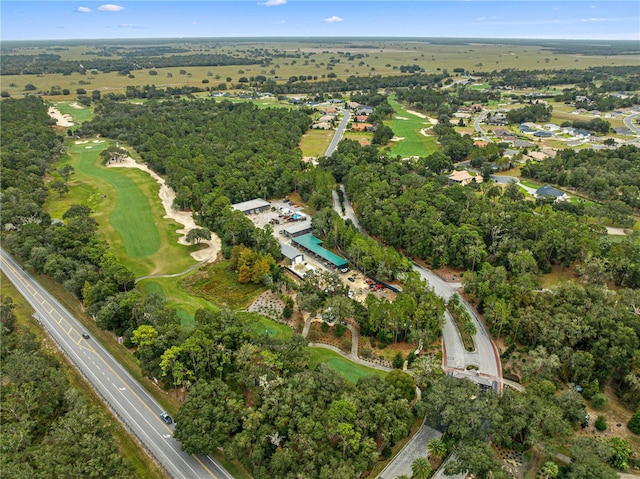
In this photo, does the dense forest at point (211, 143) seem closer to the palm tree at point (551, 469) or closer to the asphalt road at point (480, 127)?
the asphalt road at point (480, 127)

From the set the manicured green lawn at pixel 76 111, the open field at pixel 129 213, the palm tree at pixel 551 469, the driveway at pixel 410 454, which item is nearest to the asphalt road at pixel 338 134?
the open field at pixel 129 213

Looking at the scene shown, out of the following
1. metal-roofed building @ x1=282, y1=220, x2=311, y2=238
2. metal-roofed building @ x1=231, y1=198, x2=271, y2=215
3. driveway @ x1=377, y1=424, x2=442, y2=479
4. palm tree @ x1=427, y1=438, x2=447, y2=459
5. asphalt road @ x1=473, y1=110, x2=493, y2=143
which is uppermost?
asphalt road @ x1=473, y1=110, x2=493, y2=143

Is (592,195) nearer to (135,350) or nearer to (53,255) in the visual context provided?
(135,350)

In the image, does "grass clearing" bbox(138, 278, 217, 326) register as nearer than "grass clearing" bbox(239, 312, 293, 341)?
No

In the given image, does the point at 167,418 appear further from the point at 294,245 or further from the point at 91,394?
the point at 294,245

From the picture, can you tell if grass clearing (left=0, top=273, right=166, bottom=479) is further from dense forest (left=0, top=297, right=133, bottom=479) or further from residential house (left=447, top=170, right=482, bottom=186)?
residential house (left=447, top=170, right=482, bottom=186)

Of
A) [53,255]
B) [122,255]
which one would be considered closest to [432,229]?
[122,255]

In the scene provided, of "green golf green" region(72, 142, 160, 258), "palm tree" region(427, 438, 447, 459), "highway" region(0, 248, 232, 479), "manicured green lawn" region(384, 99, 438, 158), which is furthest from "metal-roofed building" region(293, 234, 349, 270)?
"manicured green lawn" region(384, 99, 438, 158)

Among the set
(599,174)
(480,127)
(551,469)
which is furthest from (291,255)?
(480,127)
